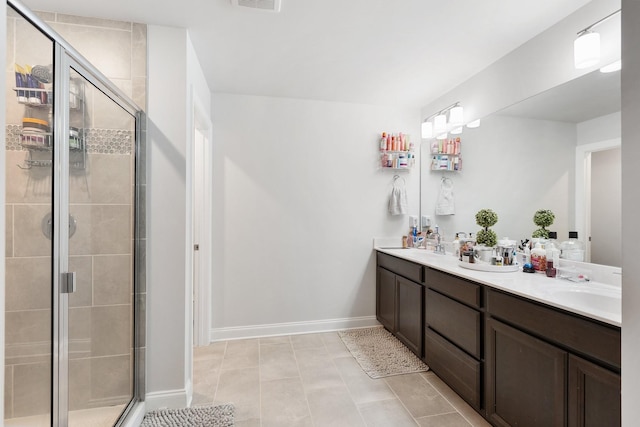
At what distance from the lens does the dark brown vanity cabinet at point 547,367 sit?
1.16 metres

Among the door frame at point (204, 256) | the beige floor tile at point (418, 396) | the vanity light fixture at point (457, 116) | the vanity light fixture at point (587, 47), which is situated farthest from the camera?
the door frame at point (204, 256)

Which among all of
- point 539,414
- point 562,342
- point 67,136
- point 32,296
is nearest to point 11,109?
point 67,136

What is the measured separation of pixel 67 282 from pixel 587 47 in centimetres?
283

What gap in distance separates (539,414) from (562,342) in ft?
1.30

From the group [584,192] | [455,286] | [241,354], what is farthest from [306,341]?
[584,192]

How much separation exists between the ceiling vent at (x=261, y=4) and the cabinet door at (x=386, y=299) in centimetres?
236

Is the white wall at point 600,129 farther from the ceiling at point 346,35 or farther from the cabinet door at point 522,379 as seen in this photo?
the cabinet door at point 522,379

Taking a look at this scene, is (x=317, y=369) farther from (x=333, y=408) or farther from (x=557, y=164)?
(x=557, y=164)

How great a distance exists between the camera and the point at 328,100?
321cm

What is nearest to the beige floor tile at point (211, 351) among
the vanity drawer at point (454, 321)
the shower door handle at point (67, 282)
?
the shower door handle at point (67, 282)

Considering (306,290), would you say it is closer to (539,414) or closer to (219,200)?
(219,200)

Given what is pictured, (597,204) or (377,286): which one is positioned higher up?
(597,204)

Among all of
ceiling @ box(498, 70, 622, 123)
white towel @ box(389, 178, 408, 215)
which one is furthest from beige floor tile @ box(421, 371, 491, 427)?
ceiling @ box(498, 70, 622, 123)

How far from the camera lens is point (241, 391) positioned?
2.16 metres
